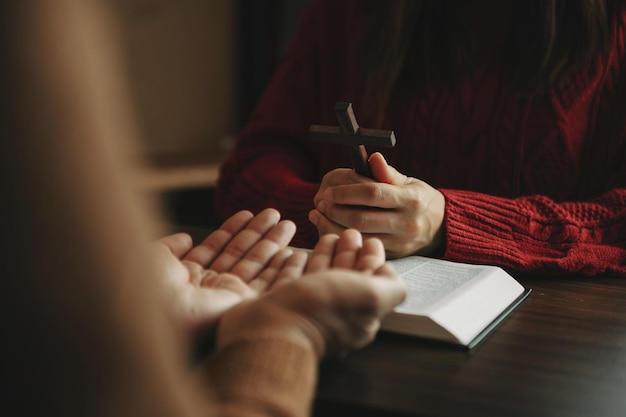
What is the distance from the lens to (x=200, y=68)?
10.4 ft

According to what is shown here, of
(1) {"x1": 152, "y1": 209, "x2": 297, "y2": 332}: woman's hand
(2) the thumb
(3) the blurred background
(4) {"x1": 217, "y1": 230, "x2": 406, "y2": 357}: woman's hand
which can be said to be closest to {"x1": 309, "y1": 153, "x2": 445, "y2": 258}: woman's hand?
(2) the thumb

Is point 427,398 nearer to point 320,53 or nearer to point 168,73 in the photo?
point 320,53

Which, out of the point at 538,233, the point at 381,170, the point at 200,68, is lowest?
the point at 200,68

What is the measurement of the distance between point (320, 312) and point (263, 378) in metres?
0.08

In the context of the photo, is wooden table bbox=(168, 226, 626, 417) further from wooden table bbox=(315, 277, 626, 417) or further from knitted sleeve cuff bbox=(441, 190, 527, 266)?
knitted sleeve cuff bbox=(441, 190, 527, 266)

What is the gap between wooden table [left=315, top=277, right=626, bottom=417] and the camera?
648mm

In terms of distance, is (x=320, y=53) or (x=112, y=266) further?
(x=320, y=53)

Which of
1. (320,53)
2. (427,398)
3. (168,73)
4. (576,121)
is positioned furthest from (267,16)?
(427,398)

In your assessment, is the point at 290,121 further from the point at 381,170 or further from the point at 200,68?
the point at 200,68

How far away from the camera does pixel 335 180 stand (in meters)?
1.09

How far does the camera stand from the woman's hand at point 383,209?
3.32 feet

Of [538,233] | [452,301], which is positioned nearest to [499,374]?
[452,301]

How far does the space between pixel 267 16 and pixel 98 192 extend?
2.90 m

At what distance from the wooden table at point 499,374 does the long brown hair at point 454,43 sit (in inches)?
22.2
